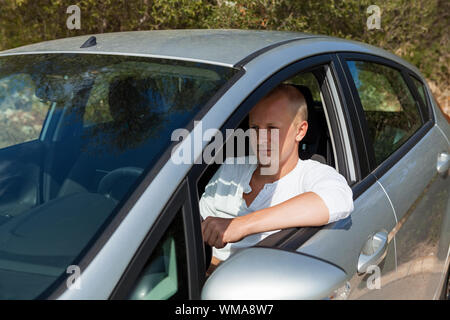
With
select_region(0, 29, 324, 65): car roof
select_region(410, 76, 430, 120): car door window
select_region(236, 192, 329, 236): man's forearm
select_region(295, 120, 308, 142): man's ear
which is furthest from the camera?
select_region(410, 76, 430, 120): car door window

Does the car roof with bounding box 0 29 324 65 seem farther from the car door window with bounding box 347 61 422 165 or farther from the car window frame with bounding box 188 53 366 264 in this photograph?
the car door window with bounding box 347 61 422 165

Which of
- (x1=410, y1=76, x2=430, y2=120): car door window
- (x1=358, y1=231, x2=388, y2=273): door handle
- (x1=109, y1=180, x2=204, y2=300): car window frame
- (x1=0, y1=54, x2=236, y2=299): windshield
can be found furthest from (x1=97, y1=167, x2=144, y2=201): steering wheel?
(x1=410, y1=76, x2=430, y2=120): car door window

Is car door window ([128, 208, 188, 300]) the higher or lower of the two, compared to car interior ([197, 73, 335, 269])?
lower

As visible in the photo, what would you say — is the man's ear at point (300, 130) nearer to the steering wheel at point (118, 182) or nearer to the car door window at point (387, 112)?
the car door window at point (387, 112)

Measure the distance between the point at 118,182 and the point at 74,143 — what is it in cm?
33

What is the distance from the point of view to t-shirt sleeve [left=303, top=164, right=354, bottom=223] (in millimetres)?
1759

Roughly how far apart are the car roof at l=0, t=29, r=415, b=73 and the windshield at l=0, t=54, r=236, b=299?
6cm

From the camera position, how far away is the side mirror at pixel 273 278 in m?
1.23

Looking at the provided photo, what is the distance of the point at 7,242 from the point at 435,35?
8.15m

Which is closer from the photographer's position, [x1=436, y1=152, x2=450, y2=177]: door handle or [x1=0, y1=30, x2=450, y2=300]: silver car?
[x1=0, y1=30, x2=450, y2=300]: silver car

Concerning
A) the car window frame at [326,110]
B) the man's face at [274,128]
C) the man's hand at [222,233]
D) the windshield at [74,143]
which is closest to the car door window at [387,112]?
the car window frame at [326,110]

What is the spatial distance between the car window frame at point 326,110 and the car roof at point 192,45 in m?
0.11

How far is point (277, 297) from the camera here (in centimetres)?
124

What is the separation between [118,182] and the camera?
1.48 metres
